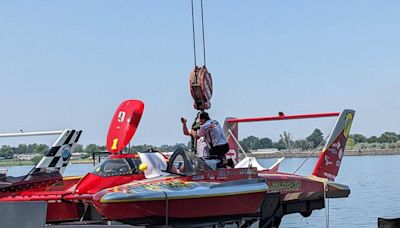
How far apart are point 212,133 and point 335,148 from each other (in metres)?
4.34

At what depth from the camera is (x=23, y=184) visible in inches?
683

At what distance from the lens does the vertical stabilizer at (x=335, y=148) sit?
664 inches

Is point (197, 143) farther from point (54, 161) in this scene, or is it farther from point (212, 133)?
point (54, 161)

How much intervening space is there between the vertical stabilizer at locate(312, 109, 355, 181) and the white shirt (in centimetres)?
340

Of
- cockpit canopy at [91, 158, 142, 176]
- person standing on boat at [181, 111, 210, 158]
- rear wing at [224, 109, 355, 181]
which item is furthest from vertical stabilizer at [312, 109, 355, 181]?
cockpit canopy at [91, 158, 142, 176]

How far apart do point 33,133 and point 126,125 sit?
5659mm

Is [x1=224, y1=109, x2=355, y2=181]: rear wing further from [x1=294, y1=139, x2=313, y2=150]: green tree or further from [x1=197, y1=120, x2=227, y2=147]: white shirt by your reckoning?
[x1=294, y1=139, x2=313, y2=150]: green tree

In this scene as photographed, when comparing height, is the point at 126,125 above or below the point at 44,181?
above

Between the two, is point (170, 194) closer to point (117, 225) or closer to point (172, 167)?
point (172, 167)

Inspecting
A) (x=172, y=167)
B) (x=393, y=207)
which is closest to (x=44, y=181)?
(x=172, y=167)

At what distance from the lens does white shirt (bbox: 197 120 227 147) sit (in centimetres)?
1405

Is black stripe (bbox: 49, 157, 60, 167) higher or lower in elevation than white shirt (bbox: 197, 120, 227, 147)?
lower

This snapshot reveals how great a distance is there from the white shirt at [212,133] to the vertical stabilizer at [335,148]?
134 inches

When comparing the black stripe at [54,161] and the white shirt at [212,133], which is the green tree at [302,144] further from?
the white shirt at [212,133]
